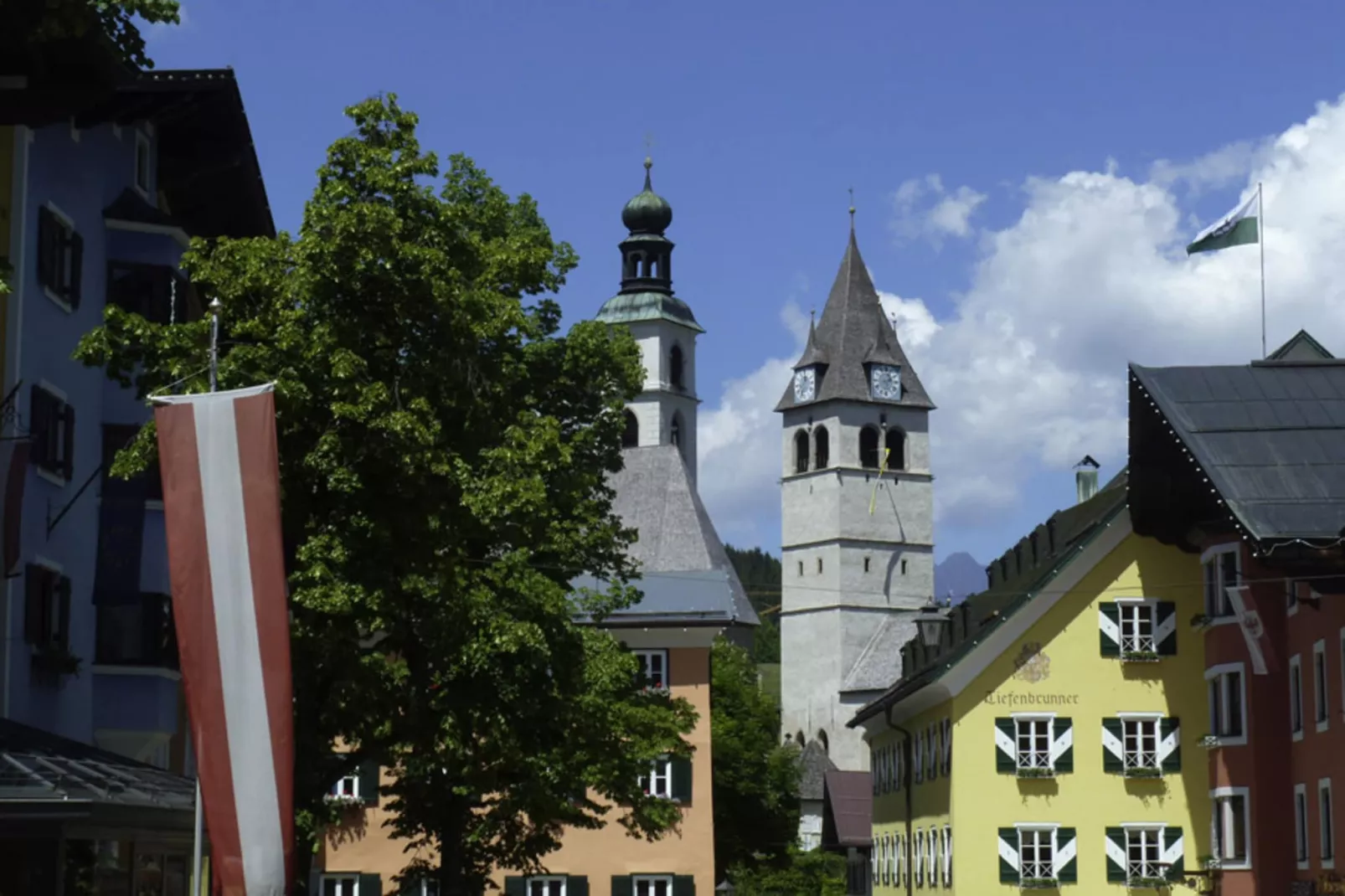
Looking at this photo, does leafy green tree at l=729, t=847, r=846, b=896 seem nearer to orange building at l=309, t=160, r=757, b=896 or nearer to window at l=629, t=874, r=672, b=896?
orange building at l=309, t=160, r=757, b=896

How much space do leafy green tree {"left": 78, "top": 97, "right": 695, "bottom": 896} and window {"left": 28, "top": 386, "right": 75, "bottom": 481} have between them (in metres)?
0.96

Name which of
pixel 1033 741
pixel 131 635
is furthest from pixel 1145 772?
pixel 131 635

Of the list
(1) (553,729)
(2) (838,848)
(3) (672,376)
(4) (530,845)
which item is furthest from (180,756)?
(3) (672,376)

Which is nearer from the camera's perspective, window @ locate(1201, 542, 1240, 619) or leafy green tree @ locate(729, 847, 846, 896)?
window @ locate(1201, 542, 1240, 619)

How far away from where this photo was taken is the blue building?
2366 cm

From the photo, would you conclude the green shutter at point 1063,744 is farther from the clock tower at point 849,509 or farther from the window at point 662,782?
the clock tower at point 849,509

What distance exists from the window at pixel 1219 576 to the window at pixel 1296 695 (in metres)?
2.22

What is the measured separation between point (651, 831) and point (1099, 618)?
14523 millimetres

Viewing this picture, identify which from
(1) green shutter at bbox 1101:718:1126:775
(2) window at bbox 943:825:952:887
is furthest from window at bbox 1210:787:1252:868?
(2) window at bbox 943:825:952:887

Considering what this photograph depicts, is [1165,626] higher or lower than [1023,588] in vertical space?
lower

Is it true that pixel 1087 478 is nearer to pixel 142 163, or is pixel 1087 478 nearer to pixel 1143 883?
pixel 1143 883

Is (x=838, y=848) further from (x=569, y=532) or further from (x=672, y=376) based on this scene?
(x=672, y=376)

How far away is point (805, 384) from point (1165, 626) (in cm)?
9188

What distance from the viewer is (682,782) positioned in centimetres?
5325
